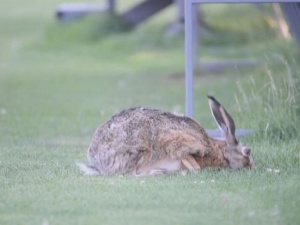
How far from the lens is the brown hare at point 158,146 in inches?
330

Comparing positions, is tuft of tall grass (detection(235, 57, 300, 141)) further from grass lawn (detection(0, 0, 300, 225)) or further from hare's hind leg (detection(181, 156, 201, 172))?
hare's hind leg (detection(181, 156, 201, 172))

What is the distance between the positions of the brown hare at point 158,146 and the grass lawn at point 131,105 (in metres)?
0.16

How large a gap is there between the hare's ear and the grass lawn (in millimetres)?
324

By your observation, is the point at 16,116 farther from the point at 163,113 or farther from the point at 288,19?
the point at 163,113

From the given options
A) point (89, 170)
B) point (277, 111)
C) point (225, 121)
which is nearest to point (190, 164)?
point (225, 121)

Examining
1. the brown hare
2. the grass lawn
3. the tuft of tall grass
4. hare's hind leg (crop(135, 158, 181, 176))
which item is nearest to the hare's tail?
the brown hare

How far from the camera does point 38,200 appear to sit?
754 cm

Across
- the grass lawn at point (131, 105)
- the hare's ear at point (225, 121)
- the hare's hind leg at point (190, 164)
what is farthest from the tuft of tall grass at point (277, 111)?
the hare's hind leg at point (190, 164)

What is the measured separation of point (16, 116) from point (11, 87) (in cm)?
305

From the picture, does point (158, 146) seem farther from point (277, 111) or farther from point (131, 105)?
point (131, 105)

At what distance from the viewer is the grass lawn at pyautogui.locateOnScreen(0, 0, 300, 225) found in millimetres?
7301

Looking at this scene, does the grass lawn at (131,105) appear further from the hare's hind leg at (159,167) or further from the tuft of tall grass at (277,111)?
the hare's hind leg at (159,167)

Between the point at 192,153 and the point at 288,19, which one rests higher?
the point at 288,19

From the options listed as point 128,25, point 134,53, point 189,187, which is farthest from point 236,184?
point 128,25
